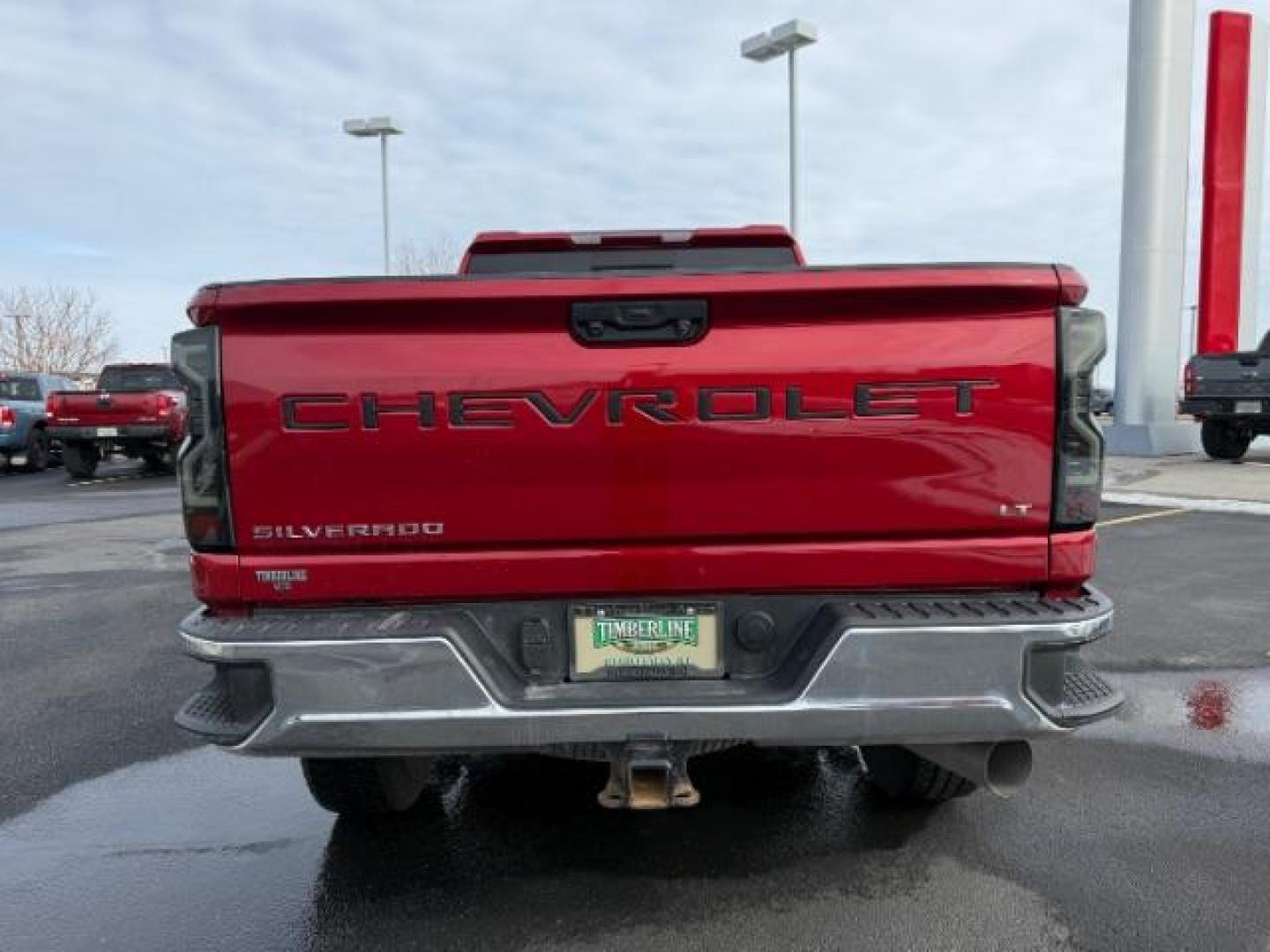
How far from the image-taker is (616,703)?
2467mm

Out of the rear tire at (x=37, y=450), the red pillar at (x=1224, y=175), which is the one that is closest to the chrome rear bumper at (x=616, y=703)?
the red pillar at (x=1224, y=175)

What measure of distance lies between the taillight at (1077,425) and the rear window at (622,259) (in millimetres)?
2027

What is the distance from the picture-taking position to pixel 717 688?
255 centimetres

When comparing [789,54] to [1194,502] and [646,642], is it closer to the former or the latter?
[1194,502]

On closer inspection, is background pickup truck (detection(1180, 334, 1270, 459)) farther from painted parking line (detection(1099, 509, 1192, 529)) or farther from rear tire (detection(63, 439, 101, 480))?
rear tire (detection(63, 439, 101, 480))

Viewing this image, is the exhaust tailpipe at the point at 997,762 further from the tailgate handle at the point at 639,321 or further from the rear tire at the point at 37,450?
the rear tire at the point at 37,450

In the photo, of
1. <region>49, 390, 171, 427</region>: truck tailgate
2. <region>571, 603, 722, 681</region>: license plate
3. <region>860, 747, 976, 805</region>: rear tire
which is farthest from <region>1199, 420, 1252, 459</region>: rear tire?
<region>49, 390, 171, 427</region>: truck tailgate

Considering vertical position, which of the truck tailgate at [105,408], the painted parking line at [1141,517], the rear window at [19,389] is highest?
the rear window at [19,389]

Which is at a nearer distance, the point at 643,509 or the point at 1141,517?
the point at 643,509

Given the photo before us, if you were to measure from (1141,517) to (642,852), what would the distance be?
920cm

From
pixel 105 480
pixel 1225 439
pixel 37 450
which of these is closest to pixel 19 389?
pixel 37 450

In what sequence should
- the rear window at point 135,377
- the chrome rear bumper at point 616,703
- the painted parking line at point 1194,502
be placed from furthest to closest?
1. the rear window at point 135,377
2. the painted parking line at point 1194,502
3. the chrome rear bumper at point 616,703

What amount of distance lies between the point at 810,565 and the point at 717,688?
15.9 inches

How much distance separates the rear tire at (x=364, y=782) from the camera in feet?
10.3
